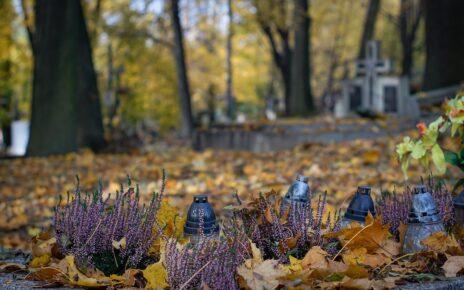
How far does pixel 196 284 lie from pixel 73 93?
9.52 meters

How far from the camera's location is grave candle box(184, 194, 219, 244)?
2.53 meters

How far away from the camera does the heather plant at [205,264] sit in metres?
2.09

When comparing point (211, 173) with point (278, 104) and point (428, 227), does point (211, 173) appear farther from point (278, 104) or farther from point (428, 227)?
point (278, 104)

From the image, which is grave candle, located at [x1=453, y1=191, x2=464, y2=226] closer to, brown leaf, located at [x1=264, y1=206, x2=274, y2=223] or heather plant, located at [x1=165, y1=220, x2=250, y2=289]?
brown leaf, located at [x1=264, y1=206, x2=274, y2=223]

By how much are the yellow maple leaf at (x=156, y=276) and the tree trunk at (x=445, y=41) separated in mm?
10895

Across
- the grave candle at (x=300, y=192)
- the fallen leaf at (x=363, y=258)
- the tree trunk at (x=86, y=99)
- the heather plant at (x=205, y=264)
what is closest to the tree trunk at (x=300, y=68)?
the tree trunk at (x=86, y=99)

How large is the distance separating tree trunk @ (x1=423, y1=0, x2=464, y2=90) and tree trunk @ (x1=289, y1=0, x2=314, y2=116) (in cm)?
560

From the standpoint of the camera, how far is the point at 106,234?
2.48 m

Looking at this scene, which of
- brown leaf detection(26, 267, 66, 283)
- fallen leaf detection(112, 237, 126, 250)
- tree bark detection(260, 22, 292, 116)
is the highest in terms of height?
tree bark detection(260, 22, 292, 116)

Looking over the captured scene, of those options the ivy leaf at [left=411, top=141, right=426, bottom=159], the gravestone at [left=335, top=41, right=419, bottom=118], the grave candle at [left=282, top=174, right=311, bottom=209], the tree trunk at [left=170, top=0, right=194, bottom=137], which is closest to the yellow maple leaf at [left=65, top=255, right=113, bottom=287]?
the grave candle at [left=282, top=174, right=311, bottom=209]

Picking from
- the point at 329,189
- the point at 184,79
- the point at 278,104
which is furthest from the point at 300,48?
the point at 278,104

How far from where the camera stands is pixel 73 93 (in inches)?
437

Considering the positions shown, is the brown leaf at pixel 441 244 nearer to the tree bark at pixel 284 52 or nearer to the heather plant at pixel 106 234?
the heather plant at pixel 106 234

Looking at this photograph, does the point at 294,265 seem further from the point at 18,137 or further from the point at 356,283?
the point at 18,137
